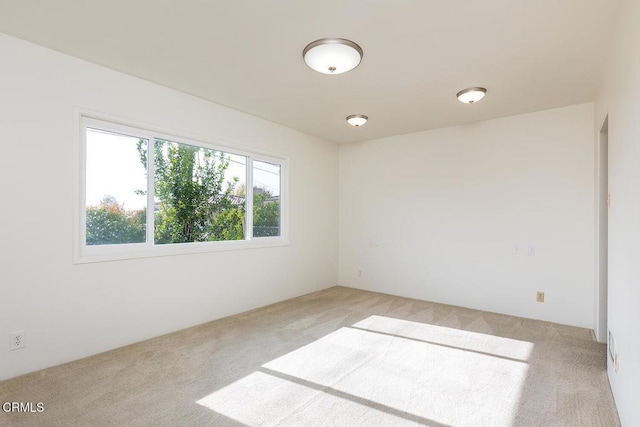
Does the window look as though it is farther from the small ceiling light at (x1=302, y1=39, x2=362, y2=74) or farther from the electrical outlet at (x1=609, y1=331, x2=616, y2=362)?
the electrical outlet at (x1=609, y1=331, x2=616, y2=362)

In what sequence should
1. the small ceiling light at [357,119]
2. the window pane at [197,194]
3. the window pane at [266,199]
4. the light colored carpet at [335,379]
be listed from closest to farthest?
1. the light colored carpet at [335,379]
2. the window pane at [197,194]
3. the small ceiling light at [357,119]
4. the window pane at [266,199]

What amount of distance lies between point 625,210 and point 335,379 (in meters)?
2.20

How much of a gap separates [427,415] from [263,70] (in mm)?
3015

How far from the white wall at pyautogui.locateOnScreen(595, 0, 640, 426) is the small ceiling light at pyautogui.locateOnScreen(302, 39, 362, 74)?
1.65 meters

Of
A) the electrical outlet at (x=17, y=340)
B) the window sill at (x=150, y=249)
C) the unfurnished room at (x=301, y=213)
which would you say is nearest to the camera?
the unfurnished room at (x=301, y=213)

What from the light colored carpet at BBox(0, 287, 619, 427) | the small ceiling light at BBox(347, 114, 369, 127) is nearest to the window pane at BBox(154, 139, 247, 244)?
the light colored carpet at BBox(0, 287, 619, 427)

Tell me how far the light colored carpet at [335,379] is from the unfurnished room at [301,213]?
23 mm

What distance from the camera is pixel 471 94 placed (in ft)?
11.3

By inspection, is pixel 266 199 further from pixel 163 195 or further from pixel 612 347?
pixel 612 347

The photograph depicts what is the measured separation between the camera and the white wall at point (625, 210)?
167 cm

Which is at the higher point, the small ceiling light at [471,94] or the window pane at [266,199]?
the small ceiling light at [471,94]

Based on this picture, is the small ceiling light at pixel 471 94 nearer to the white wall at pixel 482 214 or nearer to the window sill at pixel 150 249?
the white wall at pixel 482 214

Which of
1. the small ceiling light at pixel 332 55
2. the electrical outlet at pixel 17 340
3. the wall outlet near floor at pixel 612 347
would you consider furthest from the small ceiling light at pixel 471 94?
the electrical outlet at pixel 17 340

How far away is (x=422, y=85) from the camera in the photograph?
3.38 metres
